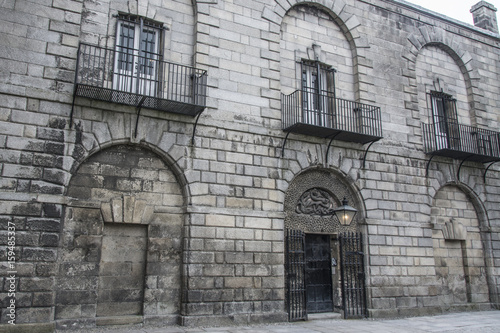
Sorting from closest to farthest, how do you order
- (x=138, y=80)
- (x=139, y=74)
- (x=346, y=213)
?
(x=138, y=80), (x=139, y=74), (x=346, y=213)

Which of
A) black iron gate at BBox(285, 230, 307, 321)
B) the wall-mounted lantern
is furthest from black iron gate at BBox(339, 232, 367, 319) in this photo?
black iron gate at BBox(285, 230, 307, 321)

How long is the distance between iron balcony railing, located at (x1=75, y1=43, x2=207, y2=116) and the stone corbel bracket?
82.8 inches

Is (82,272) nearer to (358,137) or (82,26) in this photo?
(82,26)

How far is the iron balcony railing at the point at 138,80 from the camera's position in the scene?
29.3 ft

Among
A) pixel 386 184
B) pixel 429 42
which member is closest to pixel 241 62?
pixel 386 184

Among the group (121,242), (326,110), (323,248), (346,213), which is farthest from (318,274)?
(121,242)

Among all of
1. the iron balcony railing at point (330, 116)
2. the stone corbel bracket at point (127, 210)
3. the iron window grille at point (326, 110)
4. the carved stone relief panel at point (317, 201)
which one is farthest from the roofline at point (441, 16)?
the stone corbel bracket at point (127, 210)

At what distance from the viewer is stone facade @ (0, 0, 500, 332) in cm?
838

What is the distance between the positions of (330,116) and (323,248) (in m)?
3.72

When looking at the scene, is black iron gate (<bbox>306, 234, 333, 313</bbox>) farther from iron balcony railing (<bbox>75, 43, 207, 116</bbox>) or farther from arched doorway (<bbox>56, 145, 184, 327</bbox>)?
iron balcony railing (<bbox>75, 43, 207, 116</bbox>)

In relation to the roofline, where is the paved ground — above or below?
below

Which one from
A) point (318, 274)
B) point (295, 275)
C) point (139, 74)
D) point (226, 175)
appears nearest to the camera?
point (139, 74)

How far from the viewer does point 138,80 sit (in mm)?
9164

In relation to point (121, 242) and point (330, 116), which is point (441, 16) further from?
point (121, 242)
